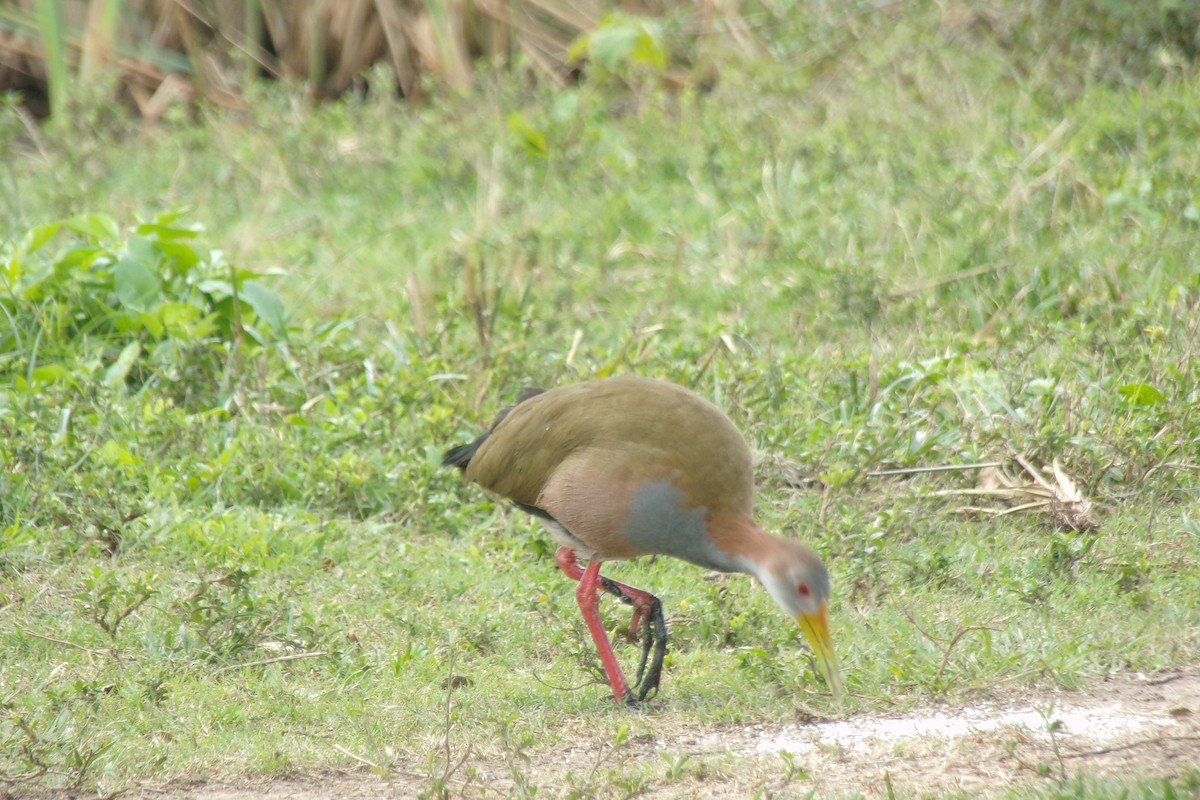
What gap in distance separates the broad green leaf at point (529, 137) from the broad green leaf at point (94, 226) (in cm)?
298

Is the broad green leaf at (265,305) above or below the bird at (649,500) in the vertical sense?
below

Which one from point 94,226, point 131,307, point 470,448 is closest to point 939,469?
point 470,448

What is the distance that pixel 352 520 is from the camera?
18.4 feet

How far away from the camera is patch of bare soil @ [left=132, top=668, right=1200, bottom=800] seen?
11.8ft

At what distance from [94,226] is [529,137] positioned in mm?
3098

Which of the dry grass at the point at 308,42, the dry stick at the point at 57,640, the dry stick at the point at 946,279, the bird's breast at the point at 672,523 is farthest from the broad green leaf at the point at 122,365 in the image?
the dry grass at the point at 308,42

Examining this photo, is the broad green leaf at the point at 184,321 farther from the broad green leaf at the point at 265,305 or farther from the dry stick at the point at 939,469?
the dry stick at the point at 939,469

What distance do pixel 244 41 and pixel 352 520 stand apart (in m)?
6.59

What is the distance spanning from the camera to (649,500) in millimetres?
4148

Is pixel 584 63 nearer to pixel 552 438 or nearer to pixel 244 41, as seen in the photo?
pixel 244 41

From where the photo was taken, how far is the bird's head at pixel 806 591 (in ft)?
12.9

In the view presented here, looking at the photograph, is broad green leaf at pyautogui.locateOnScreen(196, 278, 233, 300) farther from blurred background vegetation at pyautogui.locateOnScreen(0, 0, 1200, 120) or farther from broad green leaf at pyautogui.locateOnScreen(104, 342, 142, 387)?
blurred background vegetation at pyautogui.locateOnScreen(0, 0, 1200, 120)

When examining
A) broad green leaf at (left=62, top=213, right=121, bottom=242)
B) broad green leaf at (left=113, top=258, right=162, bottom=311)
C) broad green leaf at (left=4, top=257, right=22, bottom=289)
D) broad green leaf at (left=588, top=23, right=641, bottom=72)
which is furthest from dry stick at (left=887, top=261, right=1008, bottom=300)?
broad green leaf at (left=4, top=257, right=22, bottom=289)

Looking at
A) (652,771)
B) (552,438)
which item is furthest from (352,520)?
(652,771)
